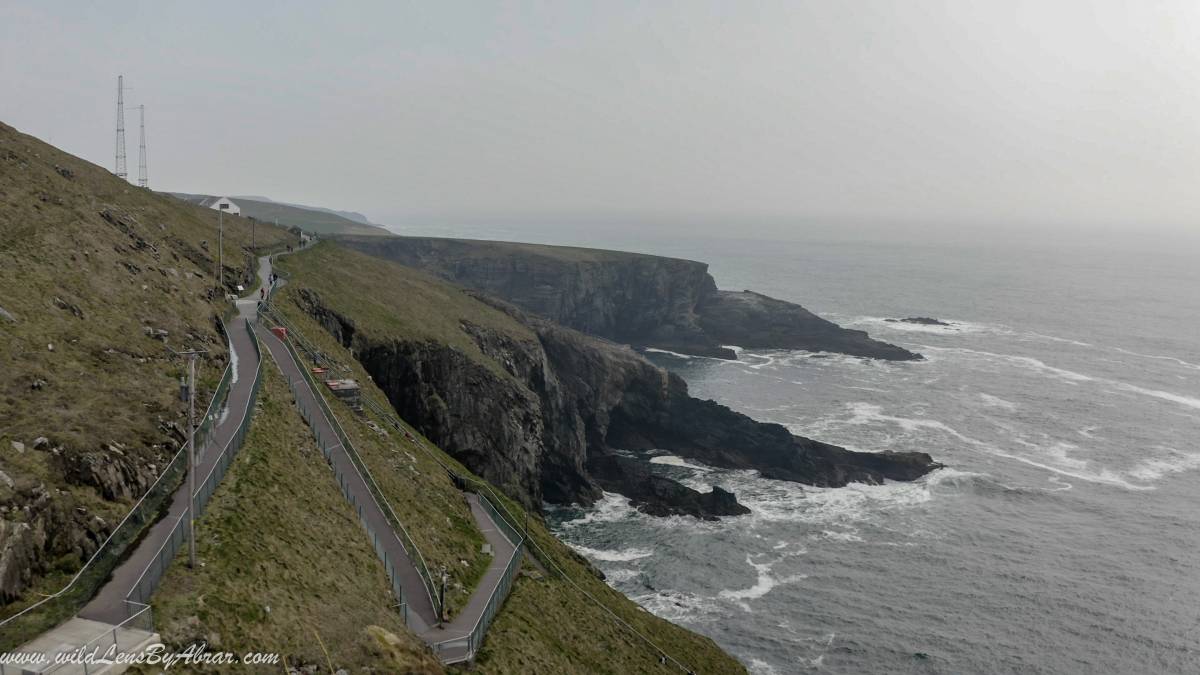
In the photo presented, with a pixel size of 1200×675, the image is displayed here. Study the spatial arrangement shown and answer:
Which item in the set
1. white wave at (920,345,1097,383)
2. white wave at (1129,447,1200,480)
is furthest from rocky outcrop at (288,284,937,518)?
white wave at (920,345,1097,383)

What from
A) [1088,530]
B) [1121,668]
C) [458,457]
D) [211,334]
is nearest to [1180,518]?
[1088,530]

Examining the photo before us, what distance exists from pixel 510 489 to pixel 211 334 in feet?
108

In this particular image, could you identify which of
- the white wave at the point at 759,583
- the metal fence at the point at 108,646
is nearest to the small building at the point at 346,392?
the metal fence at the point at 108,646

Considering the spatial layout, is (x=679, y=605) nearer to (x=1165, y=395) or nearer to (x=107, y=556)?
(x=107, y=556)

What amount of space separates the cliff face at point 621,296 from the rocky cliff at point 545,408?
156 ft

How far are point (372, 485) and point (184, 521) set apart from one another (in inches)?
422

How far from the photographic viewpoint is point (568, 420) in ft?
284

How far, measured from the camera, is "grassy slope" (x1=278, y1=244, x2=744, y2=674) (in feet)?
95.8

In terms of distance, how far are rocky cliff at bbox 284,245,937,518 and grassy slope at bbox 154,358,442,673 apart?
3416 cm

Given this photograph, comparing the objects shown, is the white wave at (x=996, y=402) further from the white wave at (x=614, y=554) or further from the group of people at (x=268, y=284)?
the group of people at (x=268, y=284)

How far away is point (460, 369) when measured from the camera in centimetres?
7050

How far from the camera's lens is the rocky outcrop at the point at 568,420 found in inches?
2581

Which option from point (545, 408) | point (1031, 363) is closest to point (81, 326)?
point (545, 408)

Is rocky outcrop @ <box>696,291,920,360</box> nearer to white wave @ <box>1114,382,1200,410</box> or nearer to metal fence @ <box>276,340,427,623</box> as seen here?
white wave @ <box>1114,382,1200,410</box>
